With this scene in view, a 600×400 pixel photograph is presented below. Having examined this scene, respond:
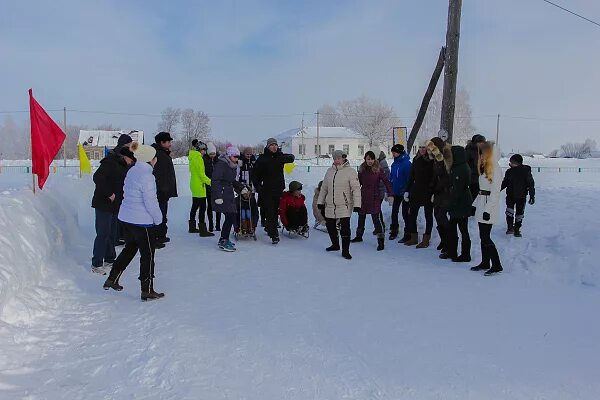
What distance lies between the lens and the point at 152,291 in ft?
18.6

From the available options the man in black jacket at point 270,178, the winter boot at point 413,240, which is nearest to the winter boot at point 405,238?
the winter boot at point 413,240

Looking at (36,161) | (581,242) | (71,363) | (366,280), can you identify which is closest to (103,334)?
(71,363)

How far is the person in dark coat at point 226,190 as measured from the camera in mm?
8438

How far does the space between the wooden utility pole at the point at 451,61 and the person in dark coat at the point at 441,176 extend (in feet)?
9.31

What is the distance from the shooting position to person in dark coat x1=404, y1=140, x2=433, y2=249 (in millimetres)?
8758

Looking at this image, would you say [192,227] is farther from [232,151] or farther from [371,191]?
[371,191]

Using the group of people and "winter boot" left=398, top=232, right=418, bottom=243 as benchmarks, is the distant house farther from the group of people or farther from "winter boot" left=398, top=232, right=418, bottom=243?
"winter boot" left=398, top=232, right=418, bottom=243

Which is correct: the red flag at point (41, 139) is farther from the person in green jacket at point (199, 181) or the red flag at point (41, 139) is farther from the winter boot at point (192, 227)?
the winter boot at point (192, 227)

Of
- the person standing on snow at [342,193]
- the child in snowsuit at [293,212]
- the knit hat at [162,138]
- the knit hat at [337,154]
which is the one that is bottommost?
the child in snowsuit at [293,212]

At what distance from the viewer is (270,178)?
30.4ft

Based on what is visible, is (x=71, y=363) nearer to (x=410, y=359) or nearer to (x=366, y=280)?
(x=410, y=359)

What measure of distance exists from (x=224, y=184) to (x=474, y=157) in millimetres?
4451

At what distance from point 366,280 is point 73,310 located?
380 cm

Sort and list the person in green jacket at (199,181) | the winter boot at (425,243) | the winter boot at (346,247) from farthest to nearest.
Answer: the person in green jacket at (199,181) < the winter boot at (425,243) < the winter boot at (346,247)
